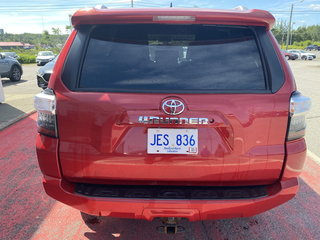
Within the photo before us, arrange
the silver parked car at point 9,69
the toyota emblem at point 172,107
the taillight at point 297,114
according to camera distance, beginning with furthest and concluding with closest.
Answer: the silver parked car at point 9,69 → the taillight at point 297,114 → the toyota emblem at point 172,107

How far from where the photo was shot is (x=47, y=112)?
1825mm

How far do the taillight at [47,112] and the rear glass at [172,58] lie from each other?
0.24m

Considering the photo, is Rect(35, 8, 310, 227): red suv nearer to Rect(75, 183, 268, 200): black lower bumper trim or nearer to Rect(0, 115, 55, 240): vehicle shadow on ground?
Rect(75, 183, 268, 200): black lower bumper trim

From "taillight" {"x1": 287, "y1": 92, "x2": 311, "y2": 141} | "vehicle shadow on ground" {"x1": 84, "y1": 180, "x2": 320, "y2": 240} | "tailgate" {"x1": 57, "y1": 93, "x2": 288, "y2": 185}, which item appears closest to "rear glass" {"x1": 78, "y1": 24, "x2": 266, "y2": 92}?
"tailgate" {"x1": 57, "y1": 93, "x2": 288, "y2": 185}

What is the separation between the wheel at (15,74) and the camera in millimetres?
13477

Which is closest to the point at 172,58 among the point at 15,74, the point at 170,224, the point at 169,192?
the point at 169,192

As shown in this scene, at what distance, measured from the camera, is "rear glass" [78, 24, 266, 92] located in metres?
1.77

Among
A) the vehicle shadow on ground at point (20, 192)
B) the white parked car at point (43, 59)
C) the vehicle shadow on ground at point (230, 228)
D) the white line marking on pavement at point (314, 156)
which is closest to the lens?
the vehicle shadow on ground at point (230, 228)

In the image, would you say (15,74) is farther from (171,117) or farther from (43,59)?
(43,59)

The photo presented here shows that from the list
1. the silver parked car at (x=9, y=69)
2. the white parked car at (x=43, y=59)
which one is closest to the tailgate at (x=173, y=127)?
the silver parked car at (x=9, y=69)

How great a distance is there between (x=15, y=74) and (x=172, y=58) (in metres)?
14.2

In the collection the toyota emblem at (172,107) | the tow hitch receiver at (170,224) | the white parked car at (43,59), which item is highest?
the toyota emblem at (172,107)

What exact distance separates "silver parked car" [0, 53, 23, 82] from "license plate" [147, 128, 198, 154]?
13673 mm

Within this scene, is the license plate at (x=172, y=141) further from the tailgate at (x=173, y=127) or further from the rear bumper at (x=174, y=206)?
the rear bumper at (x=174, y=206)
